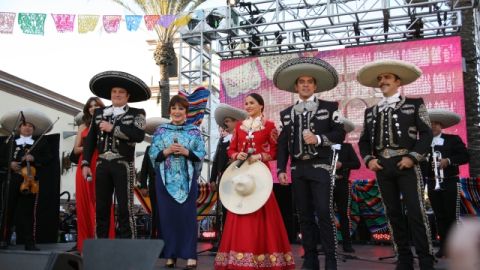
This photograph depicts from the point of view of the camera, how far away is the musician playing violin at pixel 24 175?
650cm

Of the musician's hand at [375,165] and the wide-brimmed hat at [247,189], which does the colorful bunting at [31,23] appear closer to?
the wide-brimmed hat at [247,189]

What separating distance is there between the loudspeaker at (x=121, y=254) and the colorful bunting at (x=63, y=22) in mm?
11329

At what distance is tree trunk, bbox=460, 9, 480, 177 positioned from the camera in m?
12.6

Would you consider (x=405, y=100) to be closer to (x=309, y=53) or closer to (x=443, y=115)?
(x=443, y=115)

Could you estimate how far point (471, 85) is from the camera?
12.9 meters

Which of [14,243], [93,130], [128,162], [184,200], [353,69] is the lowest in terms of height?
[14,243]

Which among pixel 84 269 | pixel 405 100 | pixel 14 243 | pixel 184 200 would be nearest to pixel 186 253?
pixel 184 200

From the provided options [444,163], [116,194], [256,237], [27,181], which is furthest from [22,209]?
[444,163]

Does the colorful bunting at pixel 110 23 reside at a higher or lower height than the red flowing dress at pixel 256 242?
higher

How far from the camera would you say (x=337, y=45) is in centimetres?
1371

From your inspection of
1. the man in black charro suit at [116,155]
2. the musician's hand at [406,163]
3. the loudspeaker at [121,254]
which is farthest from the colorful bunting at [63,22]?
the loudspeaker at [121,254]

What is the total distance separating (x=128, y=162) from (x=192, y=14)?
9560 mm

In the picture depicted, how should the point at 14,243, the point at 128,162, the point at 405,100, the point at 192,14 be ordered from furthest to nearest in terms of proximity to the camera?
1. the point at 192,14
2. the point at 14,243
3. the point at 128,162
4. the point at 405,100

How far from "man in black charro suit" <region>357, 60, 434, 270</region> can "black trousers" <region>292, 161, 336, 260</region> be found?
1.50 ft
